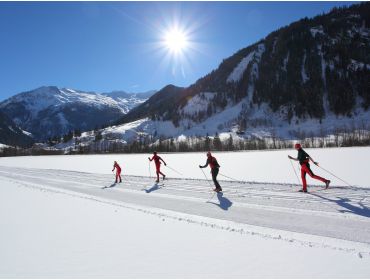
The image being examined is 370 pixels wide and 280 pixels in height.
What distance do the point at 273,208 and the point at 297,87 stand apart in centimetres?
15463

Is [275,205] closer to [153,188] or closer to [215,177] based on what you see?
[215,177]

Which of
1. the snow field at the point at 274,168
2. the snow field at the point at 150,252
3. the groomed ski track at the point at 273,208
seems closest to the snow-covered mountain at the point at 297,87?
the snow field at the point at 274,168

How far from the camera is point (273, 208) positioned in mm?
10289

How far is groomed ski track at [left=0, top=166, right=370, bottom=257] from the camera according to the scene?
746cm

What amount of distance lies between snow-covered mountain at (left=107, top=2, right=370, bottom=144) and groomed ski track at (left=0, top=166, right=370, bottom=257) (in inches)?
4557

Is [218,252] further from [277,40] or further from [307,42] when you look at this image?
[277,40]

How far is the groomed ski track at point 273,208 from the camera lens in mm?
7457

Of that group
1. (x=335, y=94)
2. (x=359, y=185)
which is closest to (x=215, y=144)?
(x=335, y=94)

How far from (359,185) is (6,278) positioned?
531 inches

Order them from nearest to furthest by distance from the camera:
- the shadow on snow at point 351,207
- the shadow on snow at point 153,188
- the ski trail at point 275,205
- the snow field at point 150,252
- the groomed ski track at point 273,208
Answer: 1. the snow field at point 150,252
2. the groomed ski track at point 273,208
3. the ski trail at point 275,205
4. the shadow on snow at point 351,207
5. the shadow on snow at point 153,188

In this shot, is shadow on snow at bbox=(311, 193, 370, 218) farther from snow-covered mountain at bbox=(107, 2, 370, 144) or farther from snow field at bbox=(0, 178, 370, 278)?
snow-covered mountain at bbox=(107, 2, 370, 144)

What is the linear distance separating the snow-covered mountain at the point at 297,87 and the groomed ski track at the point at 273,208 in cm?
11576

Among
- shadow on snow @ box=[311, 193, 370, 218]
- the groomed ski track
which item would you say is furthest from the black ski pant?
shadow on snow @ box=[311, 193, 370, 218]

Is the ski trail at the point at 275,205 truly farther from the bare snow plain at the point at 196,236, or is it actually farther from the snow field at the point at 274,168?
the snow field at the point at 274,168
